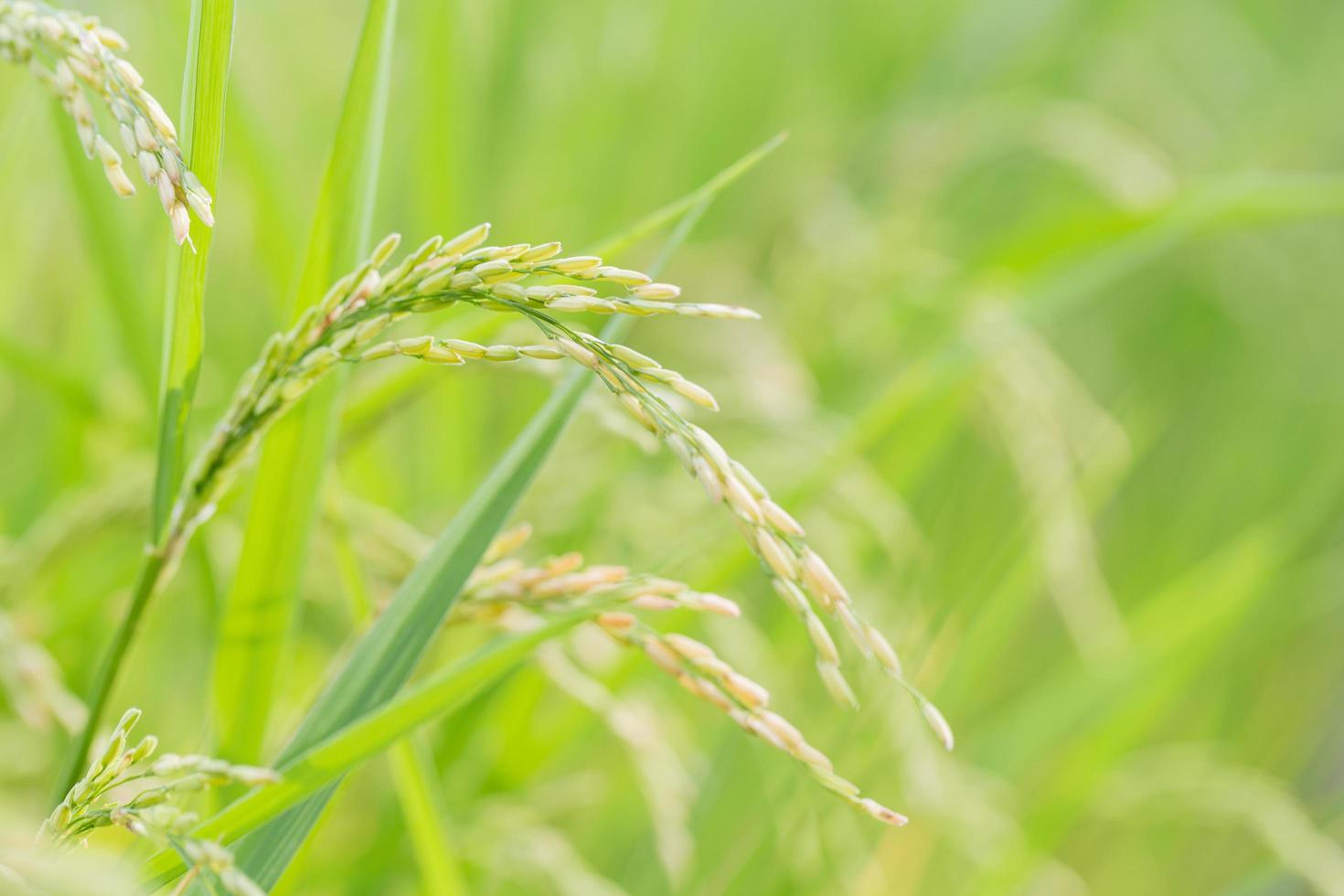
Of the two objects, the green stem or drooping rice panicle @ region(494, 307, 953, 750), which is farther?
the green stem

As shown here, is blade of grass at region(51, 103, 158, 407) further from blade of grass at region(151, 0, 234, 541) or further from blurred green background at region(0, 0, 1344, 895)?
blade of grass at region(151, 0, 234, 541)

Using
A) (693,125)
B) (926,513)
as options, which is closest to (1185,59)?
(693,125)

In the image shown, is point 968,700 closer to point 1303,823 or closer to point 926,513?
point 926,513

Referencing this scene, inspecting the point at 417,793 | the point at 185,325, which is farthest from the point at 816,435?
the point at 185,325

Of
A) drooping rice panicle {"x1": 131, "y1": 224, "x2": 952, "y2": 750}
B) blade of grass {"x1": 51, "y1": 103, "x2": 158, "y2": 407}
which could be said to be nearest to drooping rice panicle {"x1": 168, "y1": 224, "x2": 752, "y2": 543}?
drooping rice panicle {"x1": 131, "y1": 224, "x2": 952, "y2": 750}

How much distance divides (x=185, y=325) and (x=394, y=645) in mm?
156

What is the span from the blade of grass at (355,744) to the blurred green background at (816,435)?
0.17 meters

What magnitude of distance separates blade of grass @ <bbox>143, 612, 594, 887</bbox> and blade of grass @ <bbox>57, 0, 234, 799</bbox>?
0.30ft

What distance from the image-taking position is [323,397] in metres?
0.54

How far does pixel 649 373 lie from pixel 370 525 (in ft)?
1.16

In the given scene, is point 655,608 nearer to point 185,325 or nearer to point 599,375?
point 599,375

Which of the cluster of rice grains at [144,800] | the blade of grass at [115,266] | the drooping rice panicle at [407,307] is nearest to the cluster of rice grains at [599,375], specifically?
the drooping rice panicle at [407,307]

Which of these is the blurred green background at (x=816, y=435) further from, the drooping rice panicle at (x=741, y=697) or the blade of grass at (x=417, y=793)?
the drooping rice panicle at (x=741, y=697)

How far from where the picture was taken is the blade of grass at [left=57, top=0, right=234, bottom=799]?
423mm
